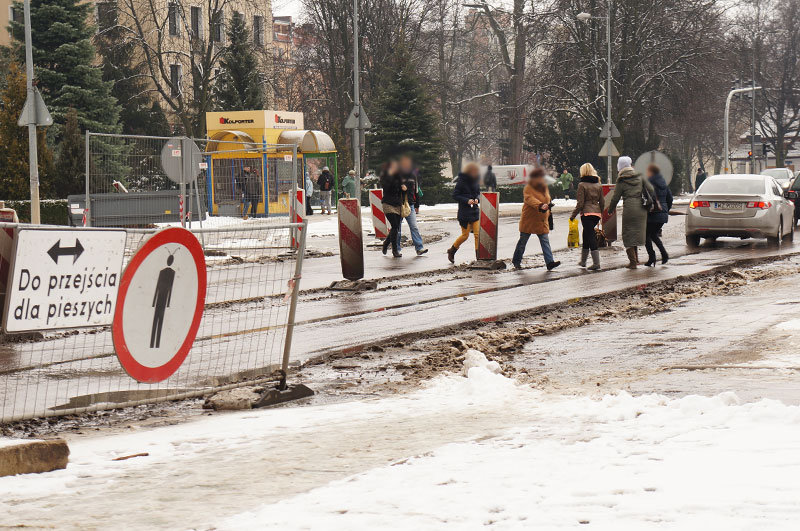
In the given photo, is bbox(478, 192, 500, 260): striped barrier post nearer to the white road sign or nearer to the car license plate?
the car license plate

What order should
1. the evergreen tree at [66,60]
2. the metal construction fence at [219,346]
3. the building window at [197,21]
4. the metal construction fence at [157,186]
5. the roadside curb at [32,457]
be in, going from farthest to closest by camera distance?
the building window at [197,21] < the evergreen tree at [66,60] < the metal construction fence at [157,186] < the metal construction fence at [219,346] < the roadside curb at [32,457]

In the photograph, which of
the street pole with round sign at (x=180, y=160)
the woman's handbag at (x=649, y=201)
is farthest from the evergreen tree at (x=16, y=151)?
the woman's handbag at (x=649, y=201)

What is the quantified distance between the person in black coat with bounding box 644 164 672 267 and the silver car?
7.96 ft

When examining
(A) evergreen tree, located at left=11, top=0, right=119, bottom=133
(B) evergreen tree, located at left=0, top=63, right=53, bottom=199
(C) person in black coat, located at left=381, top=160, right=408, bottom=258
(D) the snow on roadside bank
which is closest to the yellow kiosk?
(C) person in black coat, located at left=381, top=160, right=408, bottom=258

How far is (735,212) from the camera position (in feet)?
Answer: 72.9

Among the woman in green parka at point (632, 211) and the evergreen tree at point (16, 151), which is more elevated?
the evergreen tree at point (16, 151)

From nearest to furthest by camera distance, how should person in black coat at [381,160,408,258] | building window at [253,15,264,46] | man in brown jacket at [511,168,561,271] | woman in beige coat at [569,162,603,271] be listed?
1. man in brown jacket at [511,168,561,271]
2. woman in beige coat at [569,162,603,271]
3. person in black coat at [381,160,408,258]
4. building window at [253,15,264,46]

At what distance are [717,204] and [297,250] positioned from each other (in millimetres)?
16163

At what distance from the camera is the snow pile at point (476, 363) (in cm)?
823

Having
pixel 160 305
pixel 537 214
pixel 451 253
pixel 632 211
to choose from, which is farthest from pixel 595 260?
pixel 160 305

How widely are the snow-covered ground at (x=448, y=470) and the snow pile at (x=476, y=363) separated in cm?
103

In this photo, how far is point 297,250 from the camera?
782 centimetres

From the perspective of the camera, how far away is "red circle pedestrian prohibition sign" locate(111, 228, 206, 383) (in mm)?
6867

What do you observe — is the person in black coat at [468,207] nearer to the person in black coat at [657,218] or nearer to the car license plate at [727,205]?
the person in black coat at [657,218]
